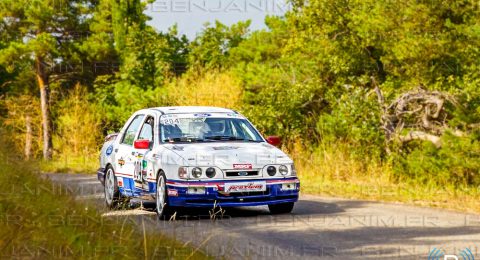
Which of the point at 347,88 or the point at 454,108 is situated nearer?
the point at 454,108

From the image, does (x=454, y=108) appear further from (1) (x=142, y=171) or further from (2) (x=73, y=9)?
(2) (x=73, y=9)

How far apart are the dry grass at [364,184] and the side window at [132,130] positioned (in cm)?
414

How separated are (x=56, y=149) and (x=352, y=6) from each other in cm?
2739

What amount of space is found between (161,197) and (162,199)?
63 millimetres

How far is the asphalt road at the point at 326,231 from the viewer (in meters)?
8.63

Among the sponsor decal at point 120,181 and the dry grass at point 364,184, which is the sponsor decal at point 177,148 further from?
the dry grass at point 364,184

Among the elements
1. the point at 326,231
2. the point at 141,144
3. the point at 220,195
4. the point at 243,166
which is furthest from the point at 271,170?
the point at 141,144

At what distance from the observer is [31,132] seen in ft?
168

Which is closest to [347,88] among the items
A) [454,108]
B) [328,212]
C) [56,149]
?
[454,108]

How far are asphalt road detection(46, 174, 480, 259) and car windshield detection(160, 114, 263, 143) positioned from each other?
1139 millimetres

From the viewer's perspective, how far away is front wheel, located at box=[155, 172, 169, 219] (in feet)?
37.9

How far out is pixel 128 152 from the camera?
13.3m

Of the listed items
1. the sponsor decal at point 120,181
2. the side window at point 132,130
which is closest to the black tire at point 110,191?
the sponsor decal at point 120,181

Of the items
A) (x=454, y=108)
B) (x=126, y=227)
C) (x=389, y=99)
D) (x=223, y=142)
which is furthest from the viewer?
(x=389, y=99)
